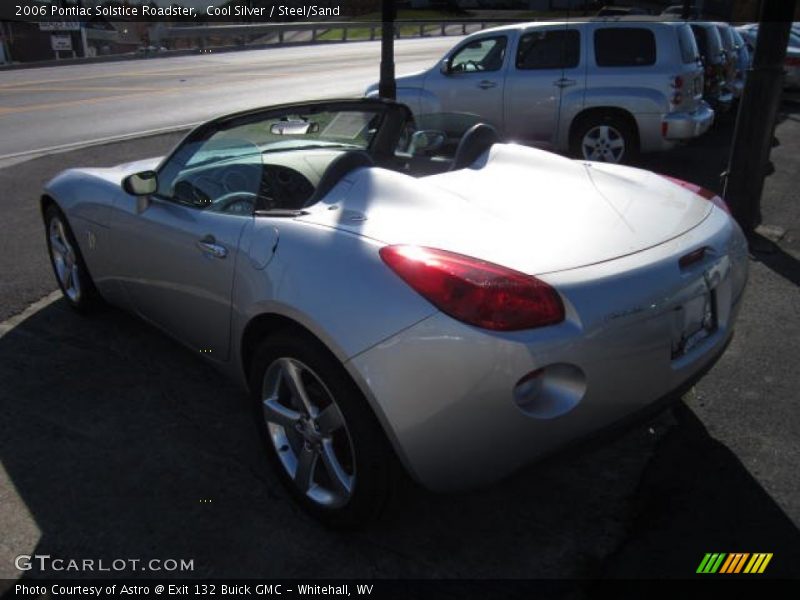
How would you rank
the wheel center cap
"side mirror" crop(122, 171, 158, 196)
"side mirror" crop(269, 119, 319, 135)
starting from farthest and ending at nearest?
"side mirror" crop(269, 119, 319, 135)
"side mirror" crop(122, 171, 158, 196)
the wheel center cap

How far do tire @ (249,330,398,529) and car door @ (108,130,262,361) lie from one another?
1.29 feet

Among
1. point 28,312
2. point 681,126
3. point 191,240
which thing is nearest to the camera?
point 191,240

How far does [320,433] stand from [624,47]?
7.36 metres

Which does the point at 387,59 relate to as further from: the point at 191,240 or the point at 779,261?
the point at 191,240

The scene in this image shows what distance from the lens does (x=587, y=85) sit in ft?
27.9

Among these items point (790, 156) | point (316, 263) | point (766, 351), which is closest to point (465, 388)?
point (316, 263)

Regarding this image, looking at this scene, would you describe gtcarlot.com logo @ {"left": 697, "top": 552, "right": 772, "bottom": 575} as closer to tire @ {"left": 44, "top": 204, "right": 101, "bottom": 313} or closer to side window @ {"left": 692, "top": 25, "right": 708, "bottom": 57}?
tire @ {"left": 44, "top": 204, "right": 101, "bottom": 313}

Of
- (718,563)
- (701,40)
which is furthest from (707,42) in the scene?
(718,563)

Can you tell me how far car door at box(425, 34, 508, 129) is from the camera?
Result: 29.9 ft

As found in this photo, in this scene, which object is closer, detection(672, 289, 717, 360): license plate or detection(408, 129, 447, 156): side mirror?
detection(672, 289, 717, 360): license plate

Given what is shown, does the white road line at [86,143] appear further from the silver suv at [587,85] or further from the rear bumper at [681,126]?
the rear bumper at [681,126]

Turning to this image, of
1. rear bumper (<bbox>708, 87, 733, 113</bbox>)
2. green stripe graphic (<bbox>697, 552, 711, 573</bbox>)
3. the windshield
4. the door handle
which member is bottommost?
green stripe graphic (<bbox>697, 552, 711, 573</bbox>)

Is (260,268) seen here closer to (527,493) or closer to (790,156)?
(527,493)

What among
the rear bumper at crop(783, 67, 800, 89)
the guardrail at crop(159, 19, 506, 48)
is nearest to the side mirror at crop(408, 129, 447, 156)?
the rear bumper at crop(783, 67, 800, 89)
